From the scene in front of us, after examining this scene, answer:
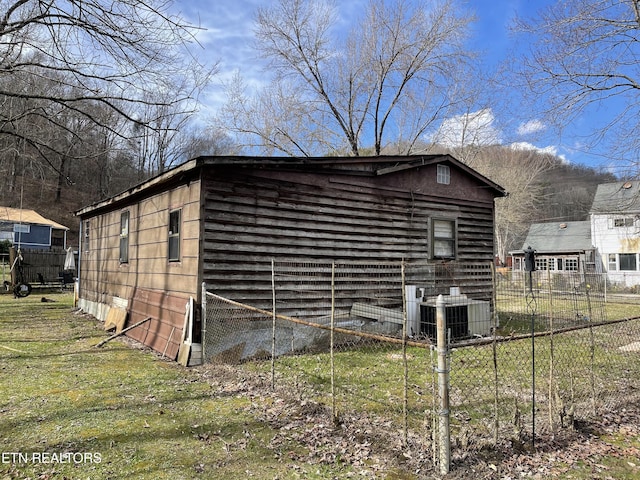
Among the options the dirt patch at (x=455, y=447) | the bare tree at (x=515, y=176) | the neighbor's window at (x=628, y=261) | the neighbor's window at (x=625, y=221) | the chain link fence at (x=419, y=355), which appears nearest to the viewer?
the dirt patch at (x=455, y=447)

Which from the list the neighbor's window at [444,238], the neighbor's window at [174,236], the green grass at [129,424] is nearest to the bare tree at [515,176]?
the neighbor's window at [444,238]

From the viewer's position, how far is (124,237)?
38.2 feet

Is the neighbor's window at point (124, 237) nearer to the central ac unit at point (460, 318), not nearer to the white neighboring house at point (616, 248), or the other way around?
the central ac unit at point (460, 318)

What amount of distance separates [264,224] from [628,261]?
1266 inches

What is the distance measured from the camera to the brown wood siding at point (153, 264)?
784 cm

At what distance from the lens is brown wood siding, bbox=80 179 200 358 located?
7840 millimetres

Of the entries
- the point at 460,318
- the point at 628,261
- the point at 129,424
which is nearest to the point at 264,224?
the point at 129,424

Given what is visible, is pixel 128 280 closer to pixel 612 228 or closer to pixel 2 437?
pixel 2 437

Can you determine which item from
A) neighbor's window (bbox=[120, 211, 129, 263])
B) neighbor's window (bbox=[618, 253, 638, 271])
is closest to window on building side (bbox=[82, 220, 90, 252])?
neighbor's window (bbox=[120, 211, 129, 263])

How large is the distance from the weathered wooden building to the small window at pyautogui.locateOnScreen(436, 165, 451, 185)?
0.05 m

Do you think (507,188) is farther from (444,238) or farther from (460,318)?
(460,318)

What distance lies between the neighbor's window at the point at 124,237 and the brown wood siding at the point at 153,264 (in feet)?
0.59

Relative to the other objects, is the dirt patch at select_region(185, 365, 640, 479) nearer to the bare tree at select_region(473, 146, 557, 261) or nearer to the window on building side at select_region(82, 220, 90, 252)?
the window on building side at select_region(82, 220, 90, 252)

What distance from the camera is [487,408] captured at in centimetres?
530
